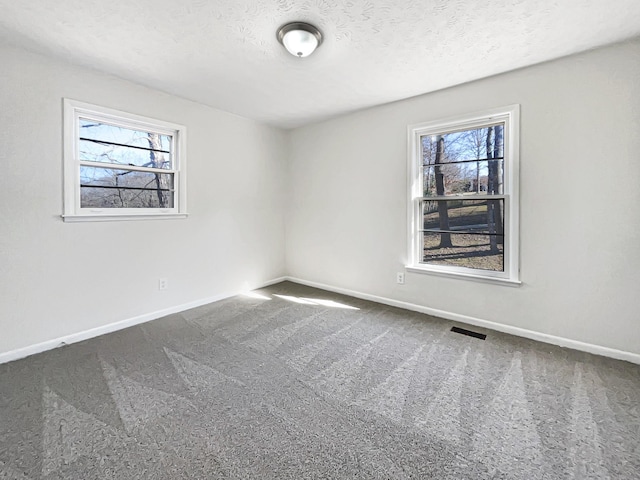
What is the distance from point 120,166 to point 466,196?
3569 mm

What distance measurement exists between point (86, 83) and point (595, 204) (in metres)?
4.52

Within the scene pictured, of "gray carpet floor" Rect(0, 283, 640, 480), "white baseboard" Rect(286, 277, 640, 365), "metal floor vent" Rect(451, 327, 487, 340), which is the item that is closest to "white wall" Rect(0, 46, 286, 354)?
"gray carpet floor" Rect(0, 283, 640, 480)

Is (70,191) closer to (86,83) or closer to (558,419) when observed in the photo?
(86,83)

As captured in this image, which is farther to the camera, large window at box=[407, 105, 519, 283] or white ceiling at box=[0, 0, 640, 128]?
large window at box=[407, 105, 519, 283]

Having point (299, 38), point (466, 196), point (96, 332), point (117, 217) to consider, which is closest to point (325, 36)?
point (299, 38)

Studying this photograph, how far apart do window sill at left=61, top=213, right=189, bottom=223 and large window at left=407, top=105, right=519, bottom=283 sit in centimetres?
276

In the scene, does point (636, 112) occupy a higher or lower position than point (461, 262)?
higher

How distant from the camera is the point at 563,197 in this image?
254 centimetres

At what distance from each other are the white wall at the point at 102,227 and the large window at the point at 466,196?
229 centimetres

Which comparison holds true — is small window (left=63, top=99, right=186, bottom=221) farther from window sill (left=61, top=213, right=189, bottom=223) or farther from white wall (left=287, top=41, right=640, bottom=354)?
white wall (left=287, top=41, right=640, bottom=354)

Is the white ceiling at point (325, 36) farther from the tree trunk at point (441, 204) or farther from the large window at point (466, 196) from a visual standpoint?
the tree trunk at point (441, 204)

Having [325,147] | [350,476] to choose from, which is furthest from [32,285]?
[325,147]

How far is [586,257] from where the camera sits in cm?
246

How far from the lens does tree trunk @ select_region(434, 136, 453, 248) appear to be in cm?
329
